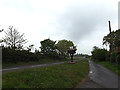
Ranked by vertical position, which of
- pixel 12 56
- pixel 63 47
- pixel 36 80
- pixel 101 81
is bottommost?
pixel 101 81

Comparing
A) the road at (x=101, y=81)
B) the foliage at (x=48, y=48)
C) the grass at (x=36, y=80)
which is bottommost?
the road at (x=101, y=81)

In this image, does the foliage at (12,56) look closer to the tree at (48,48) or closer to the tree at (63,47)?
the tree at (48,48)

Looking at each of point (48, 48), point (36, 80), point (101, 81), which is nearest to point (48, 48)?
point (48, 48)

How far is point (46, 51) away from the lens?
55.3m

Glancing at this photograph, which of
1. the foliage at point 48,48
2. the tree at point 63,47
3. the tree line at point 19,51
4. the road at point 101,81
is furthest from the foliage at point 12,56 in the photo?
the tree at point 63,47

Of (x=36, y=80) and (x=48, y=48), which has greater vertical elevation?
(x=48, y=48)

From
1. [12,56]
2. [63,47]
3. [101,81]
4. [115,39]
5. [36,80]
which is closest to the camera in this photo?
[36,80]

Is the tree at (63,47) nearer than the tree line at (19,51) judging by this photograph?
No

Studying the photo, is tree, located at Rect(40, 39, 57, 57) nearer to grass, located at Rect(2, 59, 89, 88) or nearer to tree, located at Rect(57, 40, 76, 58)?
tree, located at Rect(57, 40, 76, 58)

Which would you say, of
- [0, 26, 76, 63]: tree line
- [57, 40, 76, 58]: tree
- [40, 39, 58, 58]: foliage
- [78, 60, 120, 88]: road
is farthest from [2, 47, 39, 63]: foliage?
[57, 40, 76, 58]: tree

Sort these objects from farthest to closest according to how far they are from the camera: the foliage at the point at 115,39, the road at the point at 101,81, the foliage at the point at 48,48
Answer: the foliage at the point at 48,48
the foliage at the point at 115,39
the road at the point at 101,81

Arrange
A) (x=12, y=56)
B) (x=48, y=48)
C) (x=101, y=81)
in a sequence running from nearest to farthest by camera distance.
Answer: (x=101, y=81)
(x=12, y=56)
(x=48, y=48)

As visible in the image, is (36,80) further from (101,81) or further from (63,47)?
(63,47)

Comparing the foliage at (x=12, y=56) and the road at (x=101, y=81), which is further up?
the foliage at (x=12, y=56)
